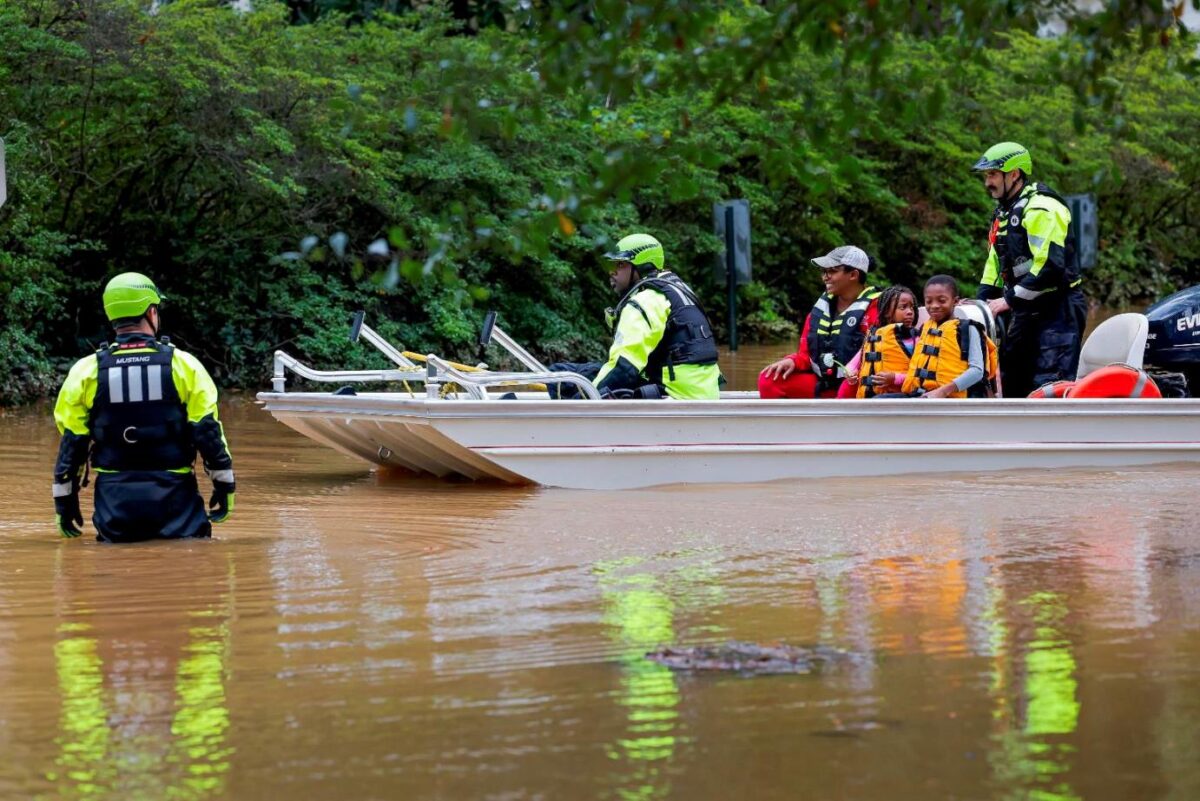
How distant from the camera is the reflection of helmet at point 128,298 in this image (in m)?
8.91

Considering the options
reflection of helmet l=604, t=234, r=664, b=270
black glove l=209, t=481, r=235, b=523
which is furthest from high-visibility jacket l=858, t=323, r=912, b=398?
black glove l=209, t=481, r=235, b=523

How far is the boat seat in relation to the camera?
13.3 m

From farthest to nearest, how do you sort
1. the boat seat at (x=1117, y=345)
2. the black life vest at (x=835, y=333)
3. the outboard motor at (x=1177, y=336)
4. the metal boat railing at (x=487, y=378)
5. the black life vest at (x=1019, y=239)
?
1. the outboard motor at (x=1177, y=336)
2. the boat seat at (x=1117, y=345)
3. the black life vest at (x=835, y=333)
4. the black life vest at (x=1019, y=239)
5. the metal boat railing at (x=487, y=378)

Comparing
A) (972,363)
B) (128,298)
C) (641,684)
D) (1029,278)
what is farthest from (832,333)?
(641,684)

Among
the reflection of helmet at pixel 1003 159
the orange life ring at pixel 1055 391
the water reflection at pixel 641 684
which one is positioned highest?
the reflection of helmet at pixel 1003 159

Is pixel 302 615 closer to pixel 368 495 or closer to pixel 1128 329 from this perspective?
pixel 368 495

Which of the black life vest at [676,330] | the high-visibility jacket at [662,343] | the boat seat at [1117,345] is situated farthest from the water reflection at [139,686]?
the boat seat at [1117,345]

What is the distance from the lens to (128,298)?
8.92 metres

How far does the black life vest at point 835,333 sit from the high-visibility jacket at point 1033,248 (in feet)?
3.02

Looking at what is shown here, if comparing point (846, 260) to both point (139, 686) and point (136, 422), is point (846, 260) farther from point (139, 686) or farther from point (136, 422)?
point (139, 686)

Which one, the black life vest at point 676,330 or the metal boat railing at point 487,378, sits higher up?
the black life vest at point 676,330

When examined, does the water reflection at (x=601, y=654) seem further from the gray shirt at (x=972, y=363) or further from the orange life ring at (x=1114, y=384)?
the orange life ring at (x=1114, y=384)

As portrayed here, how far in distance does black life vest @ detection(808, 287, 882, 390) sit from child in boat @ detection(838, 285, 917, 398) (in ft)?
0.36

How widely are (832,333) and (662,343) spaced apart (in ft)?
4.34
